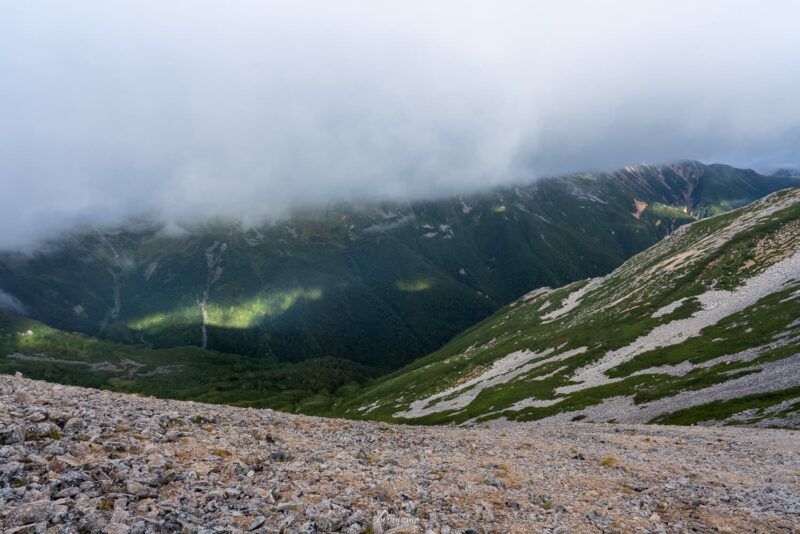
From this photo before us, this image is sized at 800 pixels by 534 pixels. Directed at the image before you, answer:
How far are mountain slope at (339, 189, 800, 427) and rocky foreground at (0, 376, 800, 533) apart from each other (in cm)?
4331

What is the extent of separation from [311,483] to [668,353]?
105049 mm

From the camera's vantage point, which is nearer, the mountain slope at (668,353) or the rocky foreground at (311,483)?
the rocky foreground at (311,483)

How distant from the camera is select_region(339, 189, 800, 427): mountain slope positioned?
6744 centimetres

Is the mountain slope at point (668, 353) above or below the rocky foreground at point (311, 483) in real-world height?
below

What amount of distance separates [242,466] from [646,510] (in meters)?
16.1

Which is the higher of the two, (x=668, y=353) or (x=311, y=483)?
(x=311, y=483)

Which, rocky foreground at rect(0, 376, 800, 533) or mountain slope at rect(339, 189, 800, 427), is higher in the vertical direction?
rocky foreground at rect(0, 376, 800, 533)

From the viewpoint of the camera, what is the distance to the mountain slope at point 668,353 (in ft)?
221

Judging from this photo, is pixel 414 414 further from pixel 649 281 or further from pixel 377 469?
pixel 377 469

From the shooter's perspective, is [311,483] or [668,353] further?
[668,353]

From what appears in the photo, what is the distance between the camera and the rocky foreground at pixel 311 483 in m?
10.8

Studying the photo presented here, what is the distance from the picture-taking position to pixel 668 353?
9631 centimetres

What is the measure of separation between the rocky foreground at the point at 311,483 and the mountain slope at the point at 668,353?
142ft

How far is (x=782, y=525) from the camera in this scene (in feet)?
52.7
